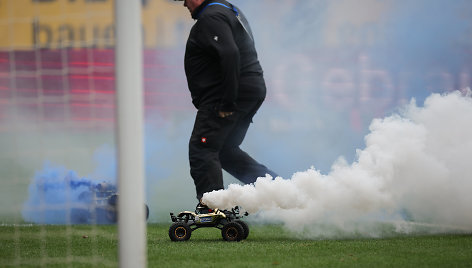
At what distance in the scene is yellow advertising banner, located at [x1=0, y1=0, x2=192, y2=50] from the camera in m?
7.09

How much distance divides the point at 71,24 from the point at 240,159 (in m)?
2.21

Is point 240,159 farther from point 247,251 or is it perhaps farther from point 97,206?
point 247,251

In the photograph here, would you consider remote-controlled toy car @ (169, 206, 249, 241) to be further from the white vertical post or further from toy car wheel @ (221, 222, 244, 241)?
the white vertical post

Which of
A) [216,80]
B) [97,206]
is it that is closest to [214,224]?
[216,80]

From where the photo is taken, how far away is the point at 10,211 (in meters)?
7.72

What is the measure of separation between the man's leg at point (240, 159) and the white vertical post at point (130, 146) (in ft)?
9.71

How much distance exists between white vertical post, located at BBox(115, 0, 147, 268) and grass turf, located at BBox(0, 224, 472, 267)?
1030 mm

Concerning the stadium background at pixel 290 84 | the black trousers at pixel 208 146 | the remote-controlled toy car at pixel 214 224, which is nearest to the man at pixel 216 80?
the black trousers at pixel 208 146

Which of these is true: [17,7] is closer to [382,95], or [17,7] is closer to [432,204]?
[382,95]

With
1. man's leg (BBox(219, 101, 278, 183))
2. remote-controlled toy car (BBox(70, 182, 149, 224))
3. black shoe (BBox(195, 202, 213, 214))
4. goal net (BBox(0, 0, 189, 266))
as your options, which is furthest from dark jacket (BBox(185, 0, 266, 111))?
remote-controlled toy car (BBox(70, 182, 149, 224))

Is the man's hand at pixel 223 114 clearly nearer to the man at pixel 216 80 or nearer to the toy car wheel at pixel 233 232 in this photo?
the man at pixel 216 80

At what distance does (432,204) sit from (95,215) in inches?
110

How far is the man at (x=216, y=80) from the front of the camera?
232 inches

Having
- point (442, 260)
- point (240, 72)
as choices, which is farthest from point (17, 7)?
point (442, 260)
